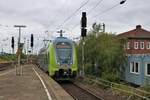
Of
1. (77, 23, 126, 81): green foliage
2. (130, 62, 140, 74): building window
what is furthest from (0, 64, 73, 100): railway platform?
(77, 23, 126, 81): green foliage

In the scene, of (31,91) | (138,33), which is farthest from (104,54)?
(138,33)

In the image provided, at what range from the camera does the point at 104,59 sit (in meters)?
37.2

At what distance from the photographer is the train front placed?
3193 cm

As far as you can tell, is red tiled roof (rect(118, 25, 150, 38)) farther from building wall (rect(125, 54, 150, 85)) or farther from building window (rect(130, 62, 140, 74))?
building window (rect(130, 62, 140, 74))

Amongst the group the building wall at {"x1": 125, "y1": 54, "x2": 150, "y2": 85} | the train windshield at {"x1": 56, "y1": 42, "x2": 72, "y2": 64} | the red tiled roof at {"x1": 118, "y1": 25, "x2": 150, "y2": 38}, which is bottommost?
the building wall at {"x1": 125, "y1": 54, "x2": 150, "y2": 85}

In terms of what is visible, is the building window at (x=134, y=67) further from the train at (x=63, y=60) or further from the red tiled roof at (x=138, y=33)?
the red tiled roof at (x=138, y=33)

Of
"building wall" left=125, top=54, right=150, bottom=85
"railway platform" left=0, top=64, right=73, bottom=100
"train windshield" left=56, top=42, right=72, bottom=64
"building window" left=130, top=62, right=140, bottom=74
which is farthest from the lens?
"building window" left=130, top=62, right=140, bottom=74

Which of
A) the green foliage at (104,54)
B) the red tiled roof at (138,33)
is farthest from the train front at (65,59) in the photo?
the red tiled roof at (138,33)

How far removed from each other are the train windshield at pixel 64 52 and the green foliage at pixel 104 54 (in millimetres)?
3968

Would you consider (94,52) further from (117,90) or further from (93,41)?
(117,90)

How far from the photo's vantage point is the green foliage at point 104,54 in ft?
119

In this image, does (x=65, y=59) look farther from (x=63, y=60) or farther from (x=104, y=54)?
(x=104, y=54)

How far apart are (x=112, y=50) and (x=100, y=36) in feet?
16.9

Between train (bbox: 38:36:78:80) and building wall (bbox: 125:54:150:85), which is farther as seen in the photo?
train (bbox: 38:36:78:80)
